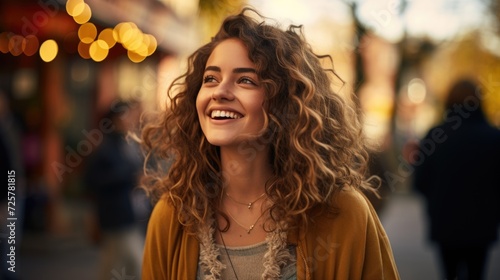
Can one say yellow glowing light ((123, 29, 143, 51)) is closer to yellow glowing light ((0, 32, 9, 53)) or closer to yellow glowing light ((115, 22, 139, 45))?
yellow glowing light ((115, 22, 139, 45))

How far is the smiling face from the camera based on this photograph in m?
2.58

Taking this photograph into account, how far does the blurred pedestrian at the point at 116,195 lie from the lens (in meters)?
6.12

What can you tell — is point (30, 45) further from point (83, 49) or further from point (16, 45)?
point (83, 49)

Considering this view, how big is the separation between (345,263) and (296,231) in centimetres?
23

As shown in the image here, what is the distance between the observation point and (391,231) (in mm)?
13125

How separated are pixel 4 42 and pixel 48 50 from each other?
102 cm

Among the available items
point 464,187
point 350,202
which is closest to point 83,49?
point 464,187

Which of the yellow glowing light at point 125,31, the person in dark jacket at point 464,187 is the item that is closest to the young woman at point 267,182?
the person in dark jacket at point 464,187

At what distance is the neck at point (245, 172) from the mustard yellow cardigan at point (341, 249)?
0.89ft

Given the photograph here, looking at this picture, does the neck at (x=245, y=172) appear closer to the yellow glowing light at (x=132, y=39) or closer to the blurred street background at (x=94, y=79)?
the blurred street background at (x=94, y=79)

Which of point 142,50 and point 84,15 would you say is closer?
point 84,15

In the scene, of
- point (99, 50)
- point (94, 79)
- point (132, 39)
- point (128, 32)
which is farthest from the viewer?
point (94, 79)

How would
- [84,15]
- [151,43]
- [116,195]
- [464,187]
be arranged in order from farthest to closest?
[151,43] < [84,15] < [116,195] < [464,187]

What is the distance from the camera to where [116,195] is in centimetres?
631
